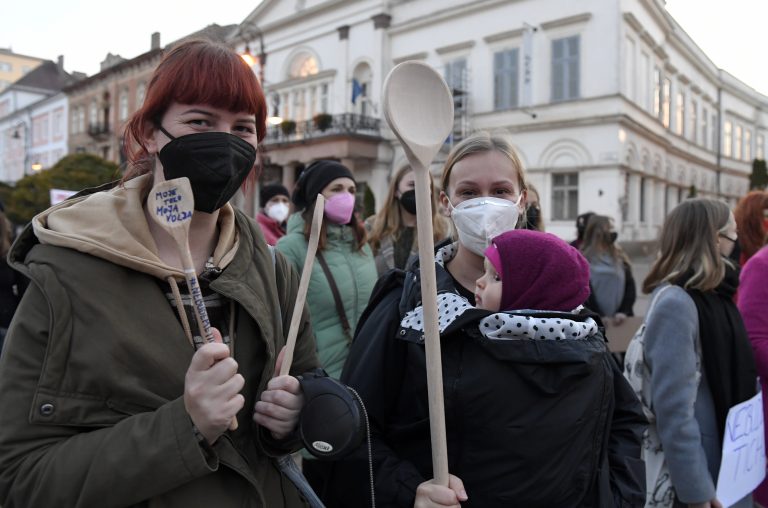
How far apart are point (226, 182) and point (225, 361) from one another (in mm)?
478

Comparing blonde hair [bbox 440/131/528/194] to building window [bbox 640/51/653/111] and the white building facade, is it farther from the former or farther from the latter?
building window [bbox 640/51/653/111]

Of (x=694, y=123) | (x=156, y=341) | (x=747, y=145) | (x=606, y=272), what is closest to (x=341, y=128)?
(x=694, y=123)

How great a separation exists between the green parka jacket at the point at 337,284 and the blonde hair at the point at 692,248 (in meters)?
1.64

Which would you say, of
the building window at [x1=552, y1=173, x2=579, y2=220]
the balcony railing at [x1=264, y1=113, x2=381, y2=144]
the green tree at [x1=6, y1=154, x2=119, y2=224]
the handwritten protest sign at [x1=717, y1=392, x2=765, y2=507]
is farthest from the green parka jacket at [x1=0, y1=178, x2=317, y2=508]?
the balcony railing at [x1=264, y1=113, x2=381, y2=144]

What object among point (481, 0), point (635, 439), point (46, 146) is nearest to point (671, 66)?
point (481, 0)

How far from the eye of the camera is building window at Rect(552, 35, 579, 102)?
65.8ft

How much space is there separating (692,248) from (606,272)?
283cm

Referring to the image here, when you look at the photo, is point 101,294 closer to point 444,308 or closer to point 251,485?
point 251,485

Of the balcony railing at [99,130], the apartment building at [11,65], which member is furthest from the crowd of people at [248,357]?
the apartment building at [11,65]

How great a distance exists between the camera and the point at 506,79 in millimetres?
21781

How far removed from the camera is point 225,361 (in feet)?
3.78

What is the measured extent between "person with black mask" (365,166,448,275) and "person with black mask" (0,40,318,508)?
2364 mm

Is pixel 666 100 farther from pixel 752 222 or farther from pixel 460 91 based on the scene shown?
pixel 752 222

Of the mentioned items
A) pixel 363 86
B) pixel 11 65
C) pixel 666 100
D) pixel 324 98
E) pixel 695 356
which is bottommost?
pixel 695 356
